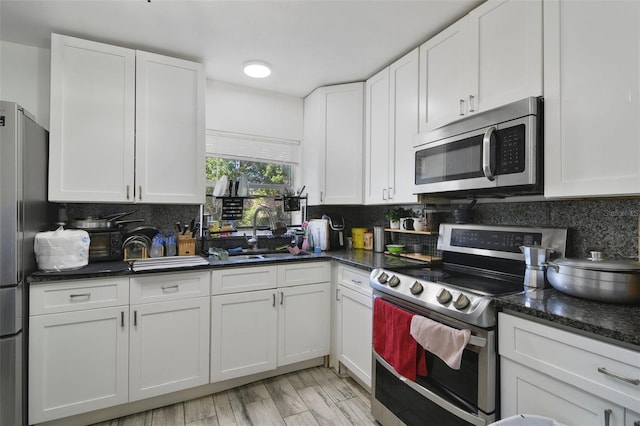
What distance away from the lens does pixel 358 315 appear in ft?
7.07

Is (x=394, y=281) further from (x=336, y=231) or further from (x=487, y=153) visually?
(x=336, y=231)

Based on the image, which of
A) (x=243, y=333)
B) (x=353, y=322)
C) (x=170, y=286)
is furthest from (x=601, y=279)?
(x=170, y=286)

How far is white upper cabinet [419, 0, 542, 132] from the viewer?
57.3 inches

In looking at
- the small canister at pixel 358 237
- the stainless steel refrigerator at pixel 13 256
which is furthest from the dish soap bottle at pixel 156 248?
the small canister at pixel 358 237

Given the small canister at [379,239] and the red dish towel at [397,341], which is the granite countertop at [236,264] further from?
the red dish towel at [397,341]

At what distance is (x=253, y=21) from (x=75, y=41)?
1.19 m

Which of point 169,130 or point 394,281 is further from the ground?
point 169,130

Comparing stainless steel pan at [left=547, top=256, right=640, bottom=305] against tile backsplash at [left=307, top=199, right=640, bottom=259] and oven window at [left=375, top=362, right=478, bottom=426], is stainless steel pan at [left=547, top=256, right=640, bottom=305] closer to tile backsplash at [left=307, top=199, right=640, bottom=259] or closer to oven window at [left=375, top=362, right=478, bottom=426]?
tile backsplash at [left=307, top=199, right=640, bottom=259]

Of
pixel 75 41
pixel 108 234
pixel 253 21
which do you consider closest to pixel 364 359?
pixel 108 234

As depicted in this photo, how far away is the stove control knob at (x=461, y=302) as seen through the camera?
1.30 metres

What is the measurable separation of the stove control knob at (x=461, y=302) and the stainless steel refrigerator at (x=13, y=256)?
2163 mm

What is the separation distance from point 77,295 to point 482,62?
261 cm

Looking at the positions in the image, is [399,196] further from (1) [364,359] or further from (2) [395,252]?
(1) [364,359]

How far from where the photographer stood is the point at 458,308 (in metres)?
1.31
